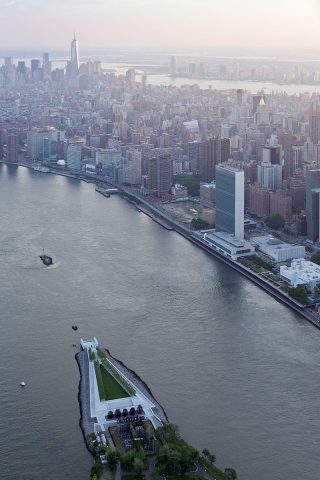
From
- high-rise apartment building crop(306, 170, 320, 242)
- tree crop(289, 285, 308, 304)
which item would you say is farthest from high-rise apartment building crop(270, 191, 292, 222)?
tree crop(289, 285, 308, 304)

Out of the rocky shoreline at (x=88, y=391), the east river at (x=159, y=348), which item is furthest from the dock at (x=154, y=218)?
the rocky shoreline at (x=88, y=391)

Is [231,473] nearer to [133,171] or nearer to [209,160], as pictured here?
[209,160]

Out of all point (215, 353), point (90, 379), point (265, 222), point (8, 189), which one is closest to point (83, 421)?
point (90, 379)

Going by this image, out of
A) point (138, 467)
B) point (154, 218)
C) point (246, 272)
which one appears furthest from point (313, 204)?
point (138, 467)

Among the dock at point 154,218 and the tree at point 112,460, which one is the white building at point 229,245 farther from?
the tree at point 112,460

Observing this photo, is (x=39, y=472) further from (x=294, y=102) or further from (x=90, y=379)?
(x=294, y=102)
